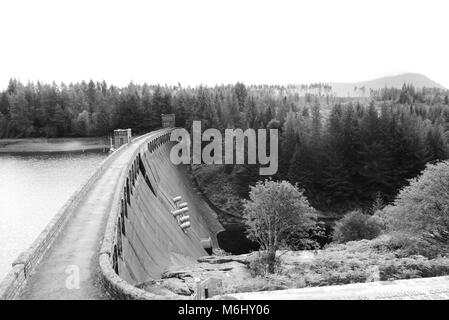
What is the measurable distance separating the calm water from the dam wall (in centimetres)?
597

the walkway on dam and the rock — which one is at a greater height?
the walkway on dam

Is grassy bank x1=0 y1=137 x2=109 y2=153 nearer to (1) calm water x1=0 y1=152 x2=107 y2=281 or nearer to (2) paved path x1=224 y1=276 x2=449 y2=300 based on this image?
(1) calm water x1=0 y1=152 x2=107 y2=281

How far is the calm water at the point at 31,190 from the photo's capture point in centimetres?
5005

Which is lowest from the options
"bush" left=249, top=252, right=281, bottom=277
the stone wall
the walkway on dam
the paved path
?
"bush" left=249, top=252, right=281, bottom=277

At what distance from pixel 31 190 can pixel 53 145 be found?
5351 cm

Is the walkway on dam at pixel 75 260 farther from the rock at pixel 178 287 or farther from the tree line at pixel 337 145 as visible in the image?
the tree line at pixel 337 145

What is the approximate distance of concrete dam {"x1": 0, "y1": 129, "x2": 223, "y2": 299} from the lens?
18.4 meters

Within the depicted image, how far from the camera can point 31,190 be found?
72000mm

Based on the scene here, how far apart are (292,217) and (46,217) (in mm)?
33345

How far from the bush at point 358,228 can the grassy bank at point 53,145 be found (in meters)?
83.6

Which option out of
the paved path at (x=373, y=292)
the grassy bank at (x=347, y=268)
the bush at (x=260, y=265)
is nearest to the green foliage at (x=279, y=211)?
the bush at (x=260, y=265)

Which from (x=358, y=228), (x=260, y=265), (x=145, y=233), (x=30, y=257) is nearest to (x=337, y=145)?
(x=358, y=228)

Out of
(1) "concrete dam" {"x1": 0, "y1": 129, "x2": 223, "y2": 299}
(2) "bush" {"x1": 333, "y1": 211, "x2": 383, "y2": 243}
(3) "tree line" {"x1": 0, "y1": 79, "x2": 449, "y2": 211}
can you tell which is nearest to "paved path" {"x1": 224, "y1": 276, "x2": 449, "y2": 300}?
(1) "concrete dam" {"x1": 0, "y1": 129, "x2": 223, "y2": 299}
